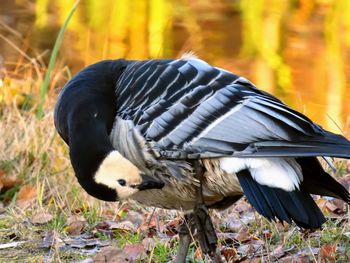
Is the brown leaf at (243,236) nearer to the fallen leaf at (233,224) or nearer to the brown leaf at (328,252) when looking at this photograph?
the fallen leaf at (233,224)

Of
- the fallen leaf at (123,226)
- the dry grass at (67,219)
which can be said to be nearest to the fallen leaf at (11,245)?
the dry grass at (67,219)

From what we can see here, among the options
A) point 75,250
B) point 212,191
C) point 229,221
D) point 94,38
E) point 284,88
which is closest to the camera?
point 212,191

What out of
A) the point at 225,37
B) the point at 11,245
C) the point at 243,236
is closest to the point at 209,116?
the point at 243,236

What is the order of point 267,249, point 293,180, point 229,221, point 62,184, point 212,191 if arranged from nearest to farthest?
point 293,180 < point 212,191 < point 267,249 < point 229,221 < point 62,184

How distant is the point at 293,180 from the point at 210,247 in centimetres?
71

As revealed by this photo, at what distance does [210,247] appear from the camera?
4.77m

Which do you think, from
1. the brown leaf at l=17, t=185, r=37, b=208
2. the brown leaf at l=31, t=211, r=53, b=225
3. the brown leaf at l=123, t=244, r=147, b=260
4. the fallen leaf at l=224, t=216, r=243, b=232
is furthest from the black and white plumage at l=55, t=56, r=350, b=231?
the brown leaf at l=17, t=185, r=37, b=208

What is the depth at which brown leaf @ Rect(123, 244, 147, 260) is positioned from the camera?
16.2ft

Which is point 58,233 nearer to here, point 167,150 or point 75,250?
point 75,250

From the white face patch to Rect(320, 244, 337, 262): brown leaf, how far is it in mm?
1152

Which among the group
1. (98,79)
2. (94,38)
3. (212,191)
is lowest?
(94,38)

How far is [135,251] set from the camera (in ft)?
16.3

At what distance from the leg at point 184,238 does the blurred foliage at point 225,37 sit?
13.2 feet

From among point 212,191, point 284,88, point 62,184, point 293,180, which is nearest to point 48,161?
point 62,184
